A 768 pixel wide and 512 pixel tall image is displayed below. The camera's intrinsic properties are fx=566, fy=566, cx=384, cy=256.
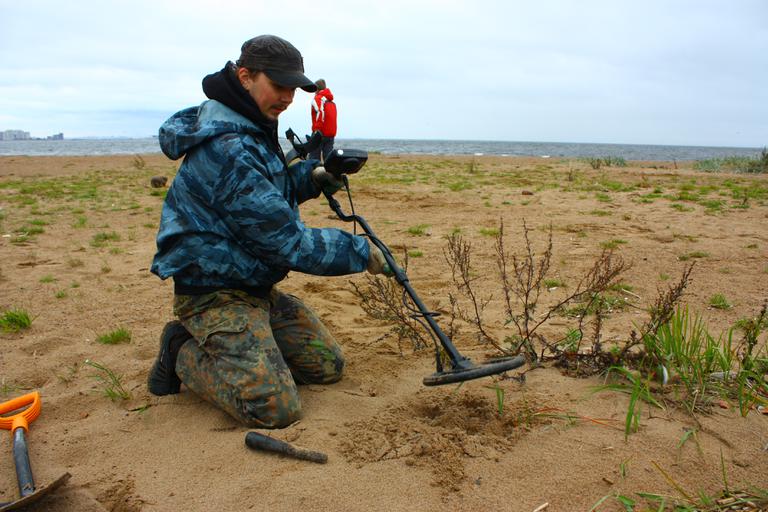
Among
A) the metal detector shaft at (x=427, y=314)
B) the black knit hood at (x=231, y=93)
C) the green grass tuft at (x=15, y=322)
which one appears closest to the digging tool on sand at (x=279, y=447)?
the metal detector shaft at (x=427, y=314)

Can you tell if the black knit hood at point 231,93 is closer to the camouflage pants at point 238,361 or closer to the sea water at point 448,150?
the camouflage pants at point 238,361

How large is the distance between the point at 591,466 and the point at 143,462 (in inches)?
67.1

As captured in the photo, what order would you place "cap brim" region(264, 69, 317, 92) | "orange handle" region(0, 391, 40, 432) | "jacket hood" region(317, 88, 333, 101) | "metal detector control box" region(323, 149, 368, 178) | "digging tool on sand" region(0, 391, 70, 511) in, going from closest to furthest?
"digging tool on sand" region(0, 391, 70, 511) → "orange handle" region(0, 391, 40, 432) → "cap brim" region(264, 69, 317, 92) → "metal detector control box" region(323, 149, 368, 178) → "jacket hood" region(317, 88, 333, 101)

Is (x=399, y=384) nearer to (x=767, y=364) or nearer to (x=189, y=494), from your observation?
(x=189, y=494)

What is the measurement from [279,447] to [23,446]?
103cm

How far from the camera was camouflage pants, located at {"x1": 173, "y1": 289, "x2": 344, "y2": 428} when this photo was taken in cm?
247

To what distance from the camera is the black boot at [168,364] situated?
276cm

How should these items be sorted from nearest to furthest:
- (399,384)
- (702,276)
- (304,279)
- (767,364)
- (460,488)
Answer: (460,488) → (767,364) → (399,384) → (702,276) → (304,279)

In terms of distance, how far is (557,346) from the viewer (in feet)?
9.63

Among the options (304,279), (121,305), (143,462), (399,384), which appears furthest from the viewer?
(304,279)

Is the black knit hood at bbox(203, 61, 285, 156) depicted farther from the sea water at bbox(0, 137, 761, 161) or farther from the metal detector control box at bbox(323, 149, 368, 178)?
the sea water at bbox(0, 137, 761, 161)

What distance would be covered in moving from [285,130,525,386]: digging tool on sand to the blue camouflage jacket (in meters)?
0.16

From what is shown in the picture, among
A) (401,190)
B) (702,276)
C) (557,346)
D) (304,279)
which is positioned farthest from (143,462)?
(401,190)

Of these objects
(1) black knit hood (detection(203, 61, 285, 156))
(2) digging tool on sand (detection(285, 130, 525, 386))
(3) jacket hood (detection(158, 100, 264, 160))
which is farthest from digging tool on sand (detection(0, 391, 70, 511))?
(1) black knit hood (detection(203, 61, 285, 156))
